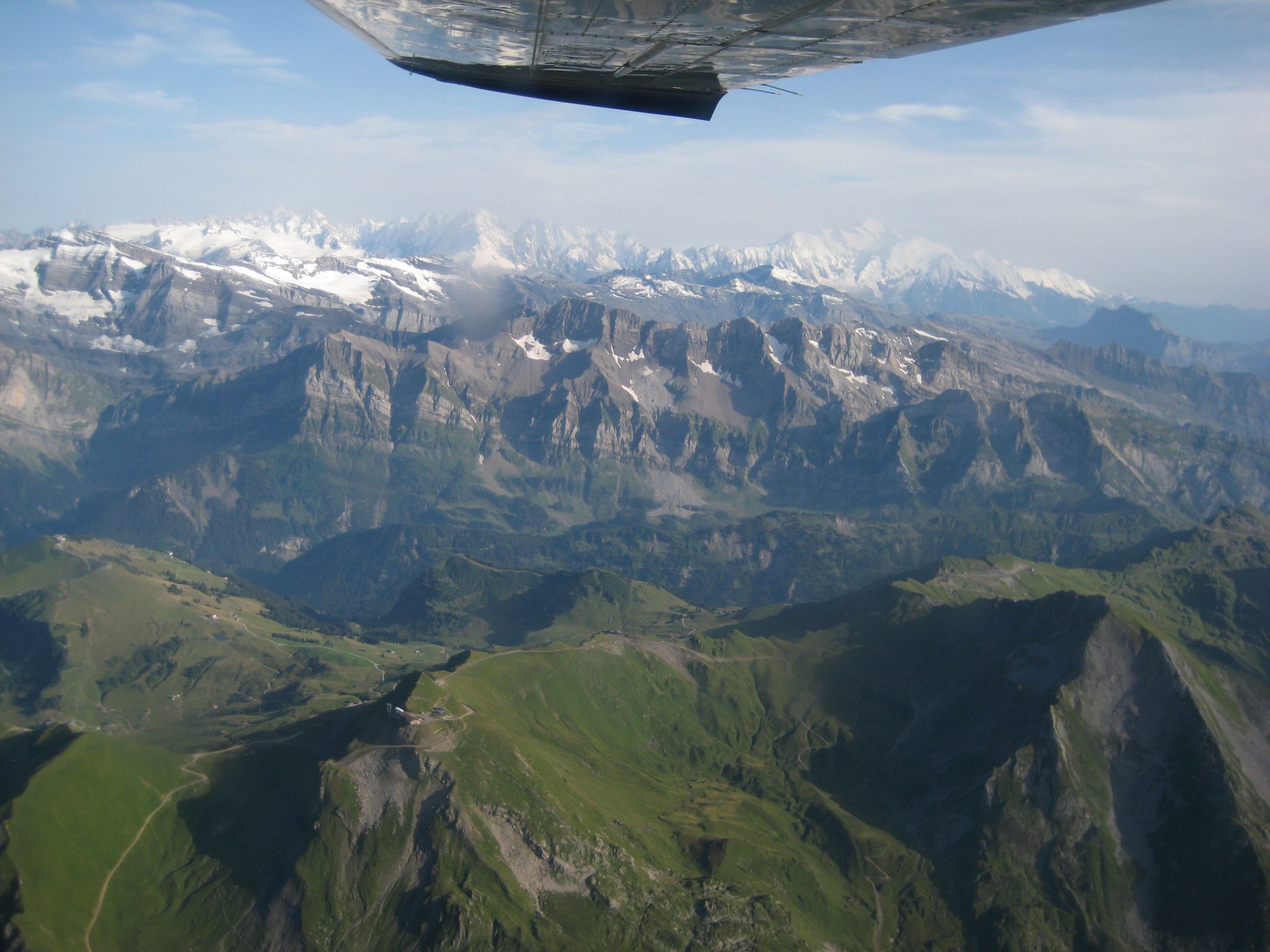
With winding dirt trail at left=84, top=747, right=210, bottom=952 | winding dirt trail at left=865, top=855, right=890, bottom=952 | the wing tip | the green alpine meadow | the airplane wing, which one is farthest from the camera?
winding dirt trail at left=865, top=855, right=890, bottom=952

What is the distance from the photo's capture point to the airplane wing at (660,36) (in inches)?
467

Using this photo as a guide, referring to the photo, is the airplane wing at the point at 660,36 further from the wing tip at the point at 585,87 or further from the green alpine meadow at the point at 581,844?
the green alpine meadow at the point at 581,844

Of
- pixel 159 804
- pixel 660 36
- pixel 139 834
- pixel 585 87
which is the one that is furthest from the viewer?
pixel 159 804

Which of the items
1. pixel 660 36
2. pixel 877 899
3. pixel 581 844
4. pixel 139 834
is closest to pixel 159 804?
pixel 139 834

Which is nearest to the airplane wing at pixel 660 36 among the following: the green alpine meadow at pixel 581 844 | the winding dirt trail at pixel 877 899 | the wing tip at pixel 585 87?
the wing tip at pixel 585 87

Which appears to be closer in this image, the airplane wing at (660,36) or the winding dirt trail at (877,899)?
the airplane wing at (660,36)

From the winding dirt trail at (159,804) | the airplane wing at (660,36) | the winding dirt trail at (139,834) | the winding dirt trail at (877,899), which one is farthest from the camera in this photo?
the winding dirt trail at (877,899)

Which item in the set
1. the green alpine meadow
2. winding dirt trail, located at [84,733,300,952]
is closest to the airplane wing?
the green alpine meadow

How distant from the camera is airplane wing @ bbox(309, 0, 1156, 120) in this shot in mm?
11867

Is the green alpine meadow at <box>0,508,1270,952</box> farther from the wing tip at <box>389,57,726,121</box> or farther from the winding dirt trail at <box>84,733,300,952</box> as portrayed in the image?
the wing tip at <box>389,57,726,121</box>

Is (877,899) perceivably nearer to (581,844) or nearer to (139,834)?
(581,844)

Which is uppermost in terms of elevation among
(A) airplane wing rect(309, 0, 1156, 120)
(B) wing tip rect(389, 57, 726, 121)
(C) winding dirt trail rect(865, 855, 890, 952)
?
(A) airplane wing rect(309, 0, 1156, 120)

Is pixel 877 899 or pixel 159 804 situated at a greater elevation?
pixel 159 804

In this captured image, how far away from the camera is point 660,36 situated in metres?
13.6
